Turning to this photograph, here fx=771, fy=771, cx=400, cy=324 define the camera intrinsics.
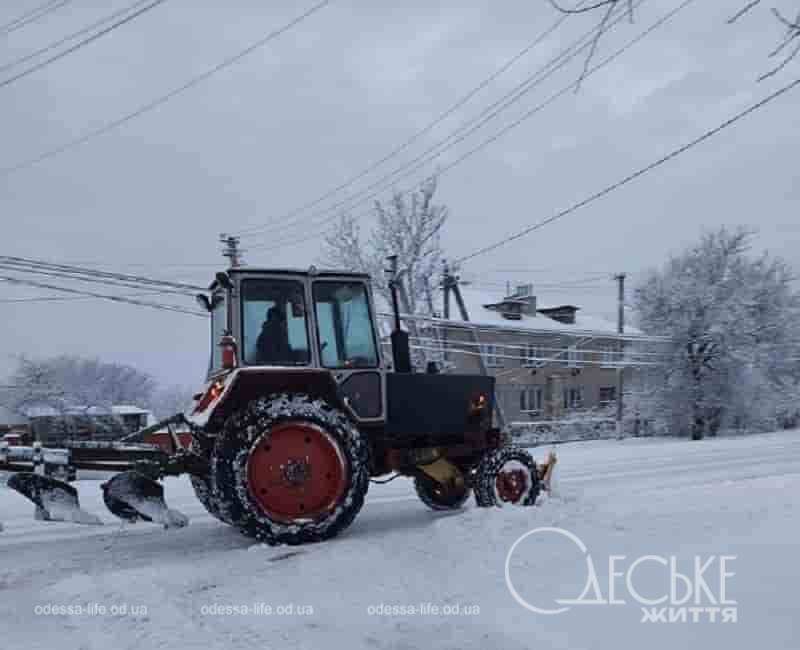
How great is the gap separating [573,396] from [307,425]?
35.2 m

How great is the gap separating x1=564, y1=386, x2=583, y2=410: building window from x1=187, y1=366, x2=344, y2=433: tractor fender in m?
33.3

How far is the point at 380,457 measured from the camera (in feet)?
24.0

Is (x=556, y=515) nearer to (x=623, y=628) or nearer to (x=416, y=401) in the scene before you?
(x=416, y=401)

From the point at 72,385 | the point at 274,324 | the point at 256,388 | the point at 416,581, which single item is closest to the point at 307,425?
the point at 256,388

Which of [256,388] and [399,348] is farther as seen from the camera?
[399,348]

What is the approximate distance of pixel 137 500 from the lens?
22.2 ft

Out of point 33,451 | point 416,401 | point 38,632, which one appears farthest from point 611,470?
point 38,632

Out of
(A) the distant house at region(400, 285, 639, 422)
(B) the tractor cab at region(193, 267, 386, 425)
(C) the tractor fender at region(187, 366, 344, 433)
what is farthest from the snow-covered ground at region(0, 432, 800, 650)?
(A) the distant house at region(400, 285, 639, 422)

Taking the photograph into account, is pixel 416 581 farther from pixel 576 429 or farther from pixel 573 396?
pixel 573 396

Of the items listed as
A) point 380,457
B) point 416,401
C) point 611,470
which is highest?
point 416,401

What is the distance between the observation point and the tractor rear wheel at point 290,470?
621 cm

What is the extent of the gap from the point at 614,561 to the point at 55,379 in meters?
50.1

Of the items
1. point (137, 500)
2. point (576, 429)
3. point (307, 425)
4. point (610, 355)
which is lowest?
point (576, 429)

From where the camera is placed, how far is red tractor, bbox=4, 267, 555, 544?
6359 millimetres
